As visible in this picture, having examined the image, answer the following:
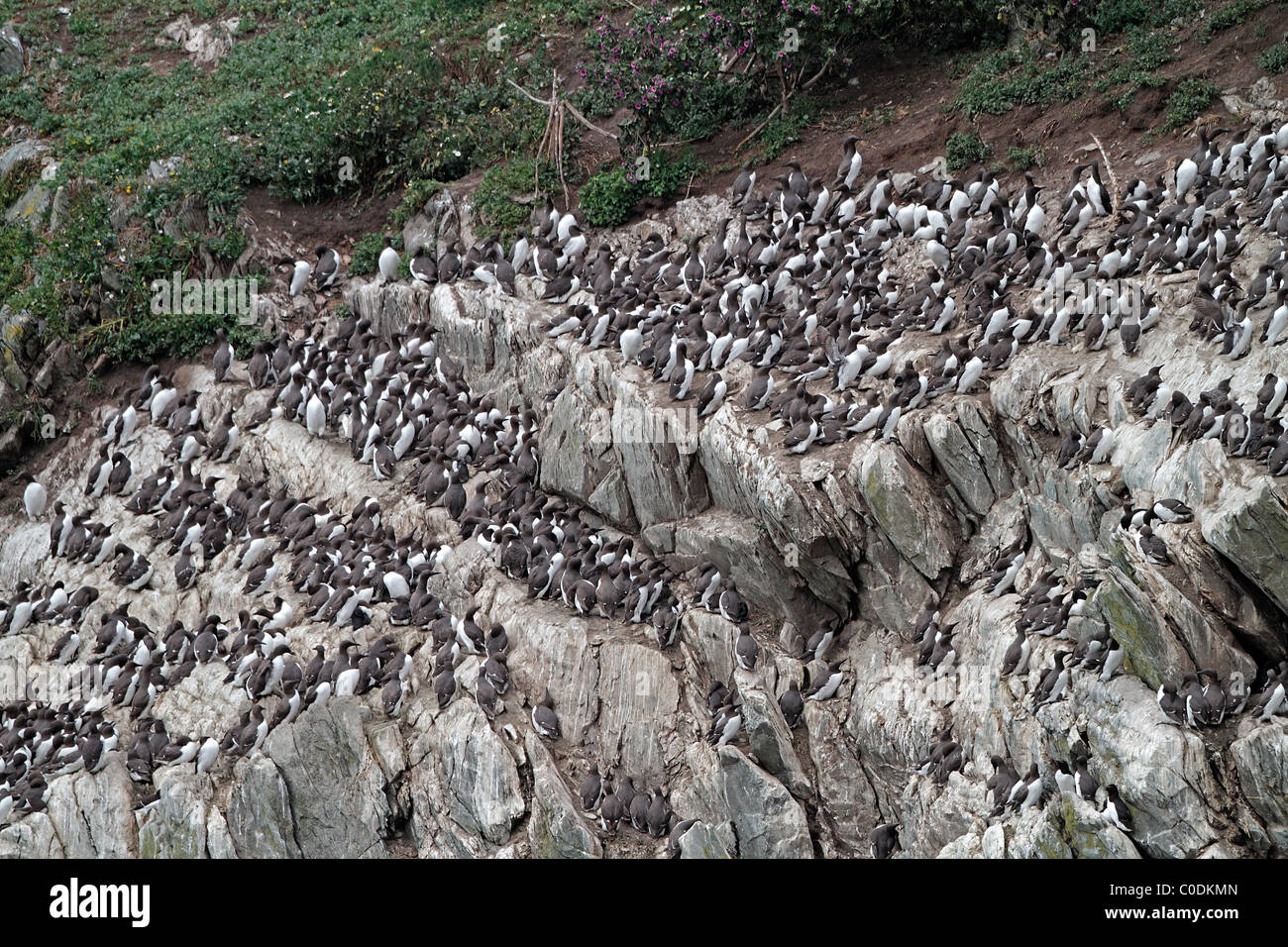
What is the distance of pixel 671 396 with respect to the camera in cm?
1970

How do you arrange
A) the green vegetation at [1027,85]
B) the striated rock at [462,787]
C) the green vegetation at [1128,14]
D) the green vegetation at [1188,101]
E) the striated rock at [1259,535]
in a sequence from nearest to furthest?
the striated rock at [1259,535] → the striated rock at [462,787] → the green vegetation at [1188,101] → the green vegetation at [1027,85] → the green vegetation at [1128,14]

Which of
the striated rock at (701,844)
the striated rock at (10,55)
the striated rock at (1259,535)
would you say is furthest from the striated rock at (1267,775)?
the striated rock at (10,55)

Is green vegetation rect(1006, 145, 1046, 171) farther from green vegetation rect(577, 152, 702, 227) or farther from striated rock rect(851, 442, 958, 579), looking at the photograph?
striated rock rect(851, 442, 958, 579)

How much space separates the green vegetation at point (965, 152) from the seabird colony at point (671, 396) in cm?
47

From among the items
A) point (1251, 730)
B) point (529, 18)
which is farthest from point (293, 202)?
point (1251, 730)

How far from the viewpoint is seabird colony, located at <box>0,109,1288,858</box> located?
1636 centimetres

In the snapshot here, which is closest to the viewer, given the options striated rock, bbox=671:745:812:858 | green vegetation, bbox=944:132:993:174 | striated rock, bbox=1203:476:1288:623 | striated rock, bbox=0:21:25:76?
striated rock, bbox=1203:476:1288:623

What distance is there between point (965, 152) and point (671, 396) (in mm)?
8063

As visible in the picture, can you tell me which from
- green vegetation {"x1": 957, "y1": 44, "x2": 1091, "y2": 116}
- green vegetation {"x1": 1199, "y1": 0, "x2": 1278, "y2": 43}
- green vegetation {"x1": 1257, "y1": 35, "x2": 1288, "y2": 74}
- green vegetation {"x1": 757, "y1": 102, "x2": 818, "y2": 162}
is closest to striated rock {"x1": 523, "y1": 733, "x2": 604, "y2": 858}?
green vegetation {"x1": 757, "y1": 102, "x2": 818, "y2": 162}

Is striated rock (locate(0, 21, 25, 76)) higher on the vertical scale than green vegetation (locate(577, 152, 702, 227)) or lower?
higher

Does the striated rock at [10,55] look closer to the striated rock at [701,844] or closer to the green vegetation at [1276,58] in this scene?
the striated rock at [701,844]

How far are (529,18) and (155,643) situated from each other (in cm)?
1980

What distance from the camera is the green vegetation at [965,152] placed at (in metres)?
23.5

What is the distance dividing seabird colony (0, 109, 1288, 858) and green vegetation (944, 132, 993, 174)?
0.47 metres
